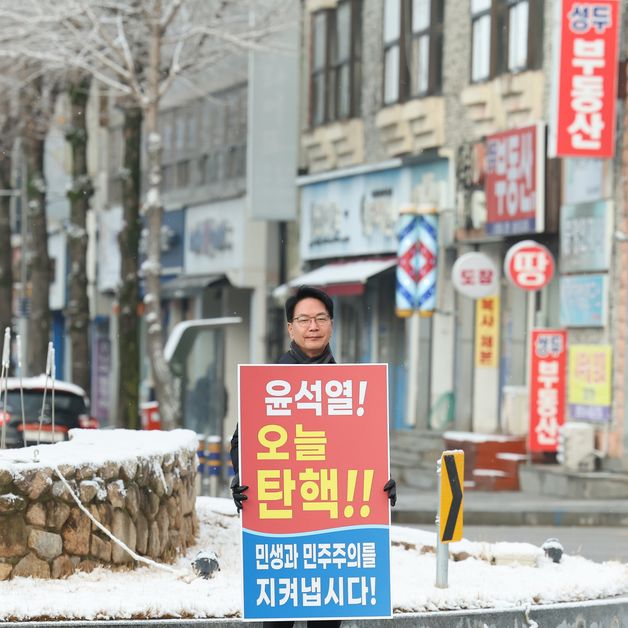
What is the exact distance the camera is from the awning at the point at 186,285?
4022cm

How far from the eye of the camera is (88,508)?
11695 millimetres

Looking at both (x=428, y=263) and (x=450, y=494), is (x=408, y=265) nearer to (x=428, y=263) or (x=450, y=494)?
(x=428, y=263)

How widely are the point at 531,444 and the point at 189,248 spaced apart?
1855 centimetres

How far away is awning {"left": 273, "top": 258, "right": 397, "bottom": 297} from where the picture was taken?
3148 centimetres

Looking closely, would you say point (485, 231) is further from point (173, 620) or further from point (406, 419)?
point (173, 620)

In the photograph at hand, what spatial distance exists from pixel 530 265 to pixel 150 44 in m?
7.50

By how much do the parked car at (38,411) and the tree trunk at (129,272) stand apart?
3890mm

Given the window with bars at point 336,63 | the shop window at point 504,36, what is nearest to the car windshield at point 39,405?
the shop window at point 504,36

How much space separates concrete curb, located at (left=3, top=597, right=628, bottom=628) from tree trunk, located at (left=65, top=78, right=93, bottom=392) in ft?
82.5

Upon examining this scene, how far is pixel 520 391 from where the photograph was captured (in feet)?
88.1

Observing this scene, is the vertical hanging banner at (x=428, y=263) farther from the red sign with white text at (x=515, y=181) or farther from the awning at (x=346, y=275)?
the awning at (x=346, y=275)

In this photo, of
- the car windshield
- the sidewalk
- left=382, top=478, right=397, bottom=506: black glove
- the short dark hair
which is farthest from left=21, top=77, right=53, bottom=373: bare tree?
left=382, top=478, right=397, bottom=506: black glove

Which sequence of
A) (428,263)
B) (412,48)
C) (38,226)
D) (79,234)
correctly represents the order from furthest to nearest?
(38,226), (79,234), (412,48), (428,263)

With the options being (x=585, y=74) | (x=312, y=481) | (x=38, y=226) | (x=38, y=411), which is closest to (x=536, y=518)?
(x=585, y=74)
